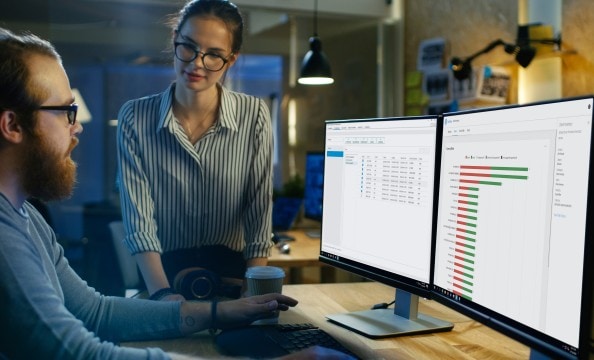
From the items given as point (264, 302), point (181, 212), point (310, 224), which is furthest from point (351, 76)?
point (264, 302)

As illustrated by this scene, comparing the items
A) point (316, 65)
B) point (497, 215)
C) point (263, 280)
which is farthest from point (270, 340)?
point (316, 65)

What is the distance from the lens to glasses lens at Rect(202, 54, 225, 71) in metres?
1.74

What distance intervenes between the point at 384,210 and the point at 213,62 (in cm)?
66

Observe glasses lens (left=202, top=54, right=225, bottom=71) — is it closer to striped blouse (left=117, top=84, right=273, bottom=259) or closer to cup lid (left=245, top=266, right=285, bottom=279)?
striped blouse (left=117, top=84, right=273, bottom=259)

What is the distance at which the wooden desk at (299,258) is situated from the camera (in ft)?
9.23

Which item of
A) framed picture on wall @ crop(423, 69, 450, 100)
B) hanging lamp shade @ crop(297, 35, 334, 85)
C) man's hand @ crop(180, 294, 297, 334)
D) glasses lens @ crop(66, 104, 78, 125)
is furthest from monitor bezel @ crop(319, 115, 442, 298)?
framed picture on wall @ crop(423, 69, 450, 100)

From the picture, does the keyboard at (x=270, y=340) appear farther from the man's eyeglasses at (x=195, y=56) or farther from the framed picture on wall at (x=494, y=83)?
the framed picture on wall at (x=494, y=83)

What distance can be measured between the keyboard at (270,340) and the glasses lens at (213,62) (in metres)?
0.74

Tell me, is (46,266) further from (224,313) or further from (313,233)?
(313,233)

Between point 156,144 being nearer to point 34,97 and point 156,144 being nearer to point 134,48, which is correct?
point 34,97

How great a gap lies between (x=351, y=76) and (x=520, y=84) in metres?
1.45

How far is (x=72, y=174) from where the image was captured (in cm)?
120

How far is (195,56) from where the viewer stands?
173 centimetres

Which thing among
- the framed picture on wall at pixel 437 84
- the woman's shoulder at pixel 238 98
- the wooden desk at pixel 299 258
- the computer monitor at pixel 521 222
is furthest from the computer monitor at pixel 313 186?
the computer monitor at pixel 521 222
